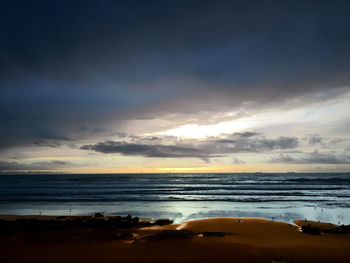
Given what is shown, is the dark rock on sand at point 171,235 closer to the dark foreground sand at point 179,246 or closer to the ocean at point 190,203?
the dark foreground sand at point 179,246

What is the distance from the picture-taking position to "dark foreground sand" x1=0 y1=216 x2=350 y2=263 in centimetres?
752

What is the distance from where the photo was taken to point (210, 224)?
1288cm

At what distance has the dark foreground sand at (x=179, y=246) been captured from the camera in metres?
7.52

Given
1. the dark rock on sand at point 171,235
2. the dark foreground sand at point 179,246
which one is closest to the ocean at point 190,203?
the dark foreground sand at point 179,246

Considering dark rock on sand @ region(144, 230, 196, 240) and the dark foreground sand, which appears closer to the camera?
the dark foreground sand

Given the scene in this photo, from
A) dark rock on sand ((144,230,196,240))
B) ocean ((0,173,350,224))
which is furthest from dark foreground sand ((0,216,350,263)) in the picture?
ocean ((0,173,350,224))

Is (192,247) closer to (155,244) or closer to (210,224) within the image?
(155,244)

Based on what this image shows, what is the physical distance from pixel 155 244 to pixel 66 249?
3410mm

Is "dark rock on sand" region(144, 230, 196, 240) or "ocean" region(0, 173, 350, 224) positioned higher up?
"dark rock on sand" region(144, 230, 196, 240)

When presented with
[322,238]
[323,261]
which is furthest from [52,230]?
[322,238]

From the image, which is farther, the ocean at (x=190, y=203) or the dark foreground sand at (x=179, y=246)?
the ocean at (x=190, y=203)

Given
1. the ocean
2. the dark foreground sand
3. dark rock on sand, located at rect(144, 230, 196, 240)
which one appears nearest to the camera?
the dark foreground sand

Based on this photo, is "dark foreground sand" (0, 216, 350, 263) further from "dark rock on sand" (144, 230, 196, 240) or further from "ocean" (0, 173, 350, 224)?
"ocean" (0, 173, 350, 224)

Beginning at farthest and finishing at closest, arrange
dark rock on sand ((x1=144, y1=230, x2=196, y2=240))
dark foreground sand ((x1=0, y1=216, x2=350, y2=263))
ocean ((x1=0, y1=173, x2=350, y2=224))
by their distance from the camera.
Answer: ocean ((x1=0, y1=173, x2=350, y2=224)) → dark rock on sand ((x1=144, y1=230, x2=196, y2=240)) → dark foreground sand ((x1=0, y1=216, x2=350, y2=263))
